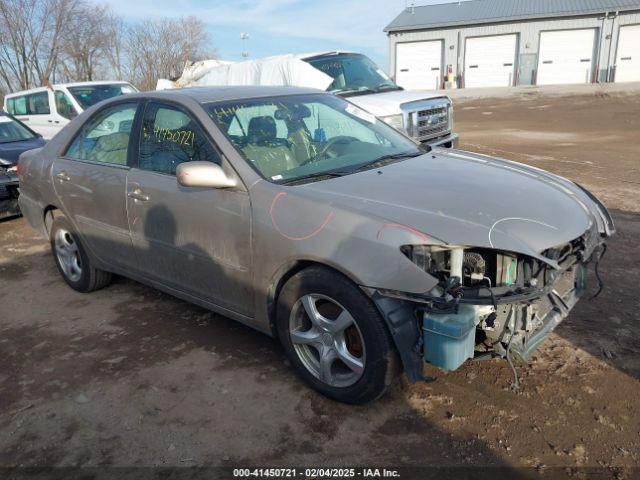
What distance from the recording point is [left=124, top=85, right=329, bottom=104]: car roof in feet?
12.3

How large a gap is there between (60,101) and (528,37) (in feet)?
104

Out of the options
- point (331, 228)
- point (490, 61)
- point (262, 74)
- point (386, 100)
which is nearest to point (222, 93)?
point (331, 228)

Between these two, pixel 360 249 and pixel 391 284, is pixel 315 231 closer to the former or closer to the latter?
pixel 360 249

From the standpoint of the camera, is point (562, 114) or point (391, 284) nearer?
point (391, 284)

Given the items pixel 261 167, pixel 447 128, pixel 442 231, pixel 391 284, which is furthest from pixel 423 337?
pixel 447 128

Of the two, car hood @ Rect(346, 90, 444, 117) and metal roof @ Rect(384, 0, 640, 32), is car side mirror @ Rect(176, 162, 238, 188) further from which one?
metal roof @ Rect(384, 0, 640, 32)

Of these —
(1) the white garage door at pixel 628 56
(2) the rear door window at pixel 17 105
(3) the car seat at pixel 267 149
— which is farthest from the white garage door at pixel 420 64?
(3) the car seat at pixel 267 149

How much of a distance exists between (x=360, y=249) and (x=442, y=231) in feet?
1.35

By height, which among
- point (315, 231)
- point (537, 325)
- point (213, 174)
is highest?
point (213, 174)

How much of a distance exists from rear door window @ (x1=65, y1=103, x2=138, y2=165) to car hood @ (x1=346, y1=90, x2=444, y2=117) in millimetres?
3971

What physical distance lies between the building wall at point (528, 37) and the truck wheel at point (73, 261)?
3619 cm

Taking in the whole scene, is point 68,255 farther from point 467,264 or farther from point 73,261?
point 467,264

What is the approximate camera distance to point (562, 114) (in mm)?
19656

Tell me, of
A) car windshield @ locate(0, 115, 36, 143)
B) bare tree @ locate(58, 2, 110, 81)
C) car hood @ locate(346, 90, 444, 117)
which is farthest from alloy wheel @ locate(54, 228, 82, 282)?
bare tree @ locate(58, 2, 110, 81)
